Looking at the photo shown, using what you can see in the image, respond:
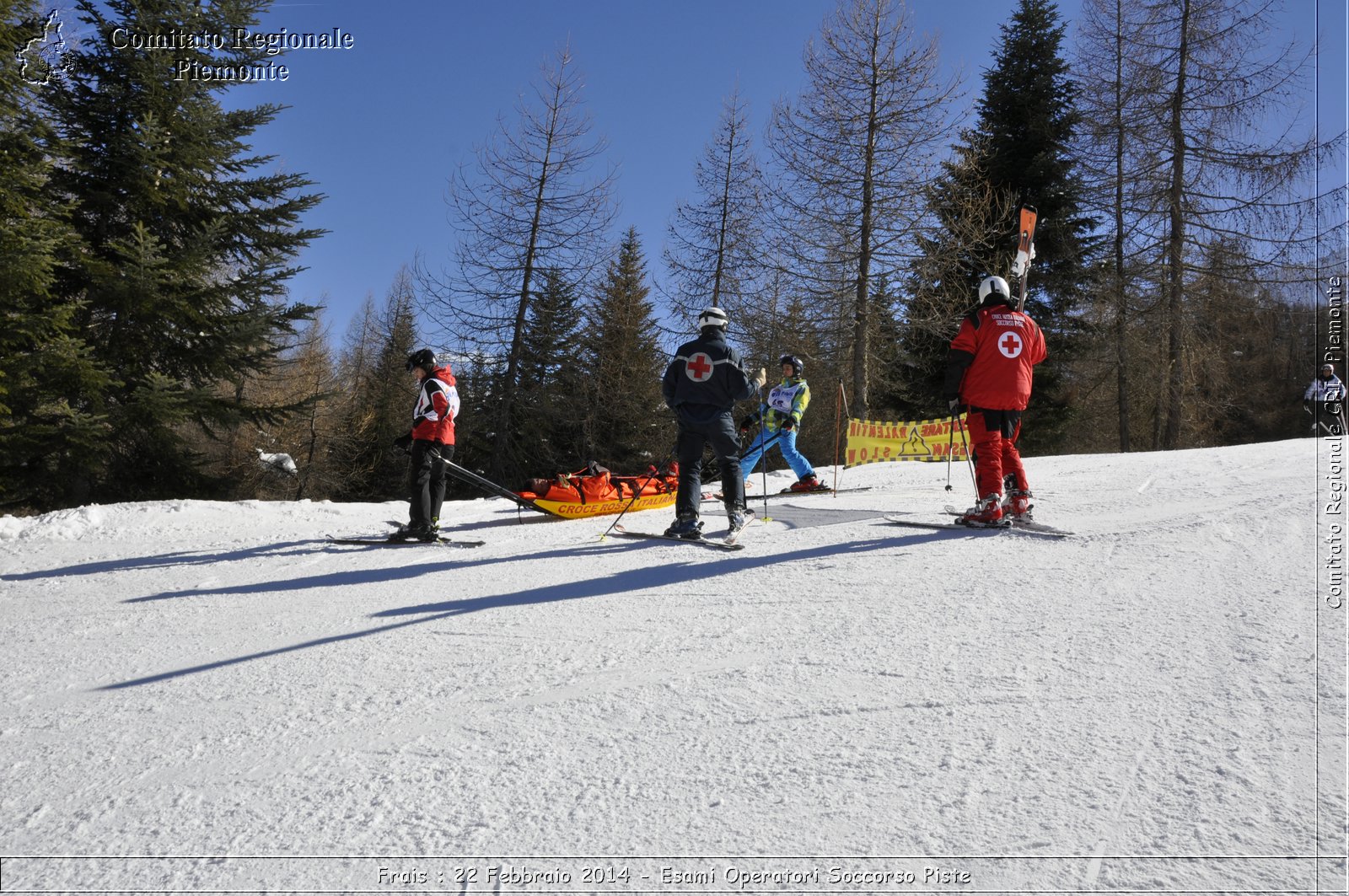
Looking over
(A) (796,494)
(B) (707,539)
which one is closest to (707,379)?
(B) (707,539)

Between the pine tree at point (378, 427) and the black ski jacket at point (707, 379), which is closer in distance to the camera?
the black ski jacket at point (707, 379)

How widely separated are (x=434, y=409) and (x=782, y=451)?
4541mm

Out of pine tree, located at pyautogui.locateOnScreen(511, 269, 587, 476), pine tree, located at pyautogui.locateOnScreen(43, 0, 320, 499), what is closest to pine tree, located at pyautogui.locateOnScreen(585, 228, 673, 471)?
pine tree, located at pyautogui.locateOnScreen(511, 269, 587, 476)

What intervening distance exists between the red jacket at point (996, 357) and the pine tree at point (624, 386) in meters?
18.1

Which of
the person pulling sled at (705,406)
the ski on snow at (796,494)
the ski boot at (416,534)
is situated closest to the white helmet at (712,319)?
the person pulling sled at (705,406)

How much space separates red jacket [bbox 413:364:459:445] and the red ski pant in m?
4.61

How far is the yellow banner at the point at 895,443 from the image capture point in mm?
14375

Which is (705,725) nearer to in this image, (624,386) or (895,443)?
(895,443)

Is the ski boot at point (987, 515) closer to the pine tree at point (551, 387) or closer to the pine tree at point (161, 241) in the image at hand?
the pine tree at point (161, 241)

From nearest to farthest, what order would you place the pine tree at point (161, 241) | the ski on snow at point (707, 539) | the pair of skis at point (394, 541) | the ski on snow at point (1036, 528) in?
the ski on snow at point (1036, 528)
the ski on snow at point (707, 539)
the pair of skis at point (394, 541)
the pine tree at point (161, 241)

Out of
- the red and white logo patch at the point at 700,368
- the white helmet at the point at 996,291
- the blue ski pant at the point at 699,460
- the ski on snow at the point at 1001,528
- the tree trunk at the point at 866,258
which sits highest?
the tree trunk at the point at 866,258

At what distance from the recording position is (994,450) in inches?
228

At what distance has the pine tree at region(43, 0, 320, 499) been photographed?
12062 mm

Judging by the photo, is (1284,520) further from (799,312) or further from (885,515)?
(799,312)
